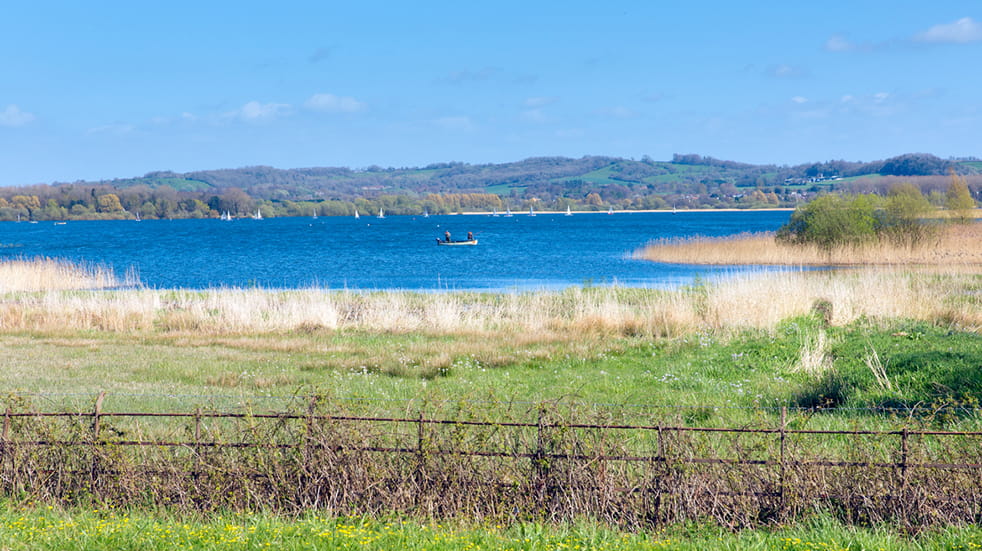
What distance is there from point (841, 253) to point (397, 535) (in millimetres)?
39928

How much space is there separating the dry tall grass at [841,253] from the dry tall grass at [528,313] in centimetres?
1455

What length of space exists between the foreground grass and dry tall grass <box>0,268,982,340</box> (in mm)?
12060

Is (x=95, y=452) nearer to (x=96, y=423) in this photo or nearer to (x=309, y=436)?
(x=96, y=423)

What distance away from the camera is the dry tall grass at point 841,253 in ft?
131

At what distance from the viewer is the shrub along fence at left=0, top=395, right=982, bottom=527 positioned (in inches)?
306

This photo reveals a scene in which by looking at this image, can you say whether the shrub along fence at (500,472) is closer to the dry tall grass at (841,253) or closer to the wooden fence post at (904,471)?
the wooden fence post at (904,471)

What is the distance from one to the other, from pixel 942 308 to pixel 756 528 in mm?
15079

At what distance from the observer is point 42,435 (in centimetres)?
855

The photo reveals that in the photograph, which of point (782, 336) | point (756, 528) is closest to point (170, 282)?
point (782, 336)

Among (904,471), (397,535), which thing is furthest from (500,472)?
(904,471)

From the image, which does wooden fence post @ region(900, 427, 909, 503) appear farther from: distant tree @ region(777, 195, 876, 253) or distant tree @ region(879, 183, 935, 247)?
distant tree @ region(879, 183, 935, 247)

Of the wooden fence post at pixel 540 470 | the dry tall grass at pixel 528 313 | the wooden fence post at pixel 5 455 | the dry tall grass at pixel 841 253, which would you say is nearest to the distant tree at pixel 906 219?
the dry tall grass at pixel 841 253

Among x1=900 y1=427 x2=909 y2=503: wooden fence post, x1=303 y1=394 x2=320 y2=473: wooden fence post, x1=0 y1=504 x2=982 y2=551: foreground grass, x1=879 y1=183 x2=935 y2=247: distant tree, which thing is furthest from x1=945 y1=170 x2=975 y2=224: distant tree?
x1=303 y1=394 x2=320 y2=473: wooden fence post

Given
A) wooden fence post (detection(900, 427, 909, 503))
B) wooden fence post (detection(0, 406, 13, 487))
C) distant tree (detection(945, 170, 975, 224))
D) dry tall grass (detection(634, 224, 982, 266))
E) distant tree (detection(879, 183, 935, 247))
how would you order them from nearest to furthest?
wooden fence post (detection(900, 427, 909, 503)) < wooden fence post (detection(0, 406, 13, 487)) < dry tall grass (detection(634, 224, 982, 266)) < distant tree (detection(879, 183, 935, 247)) < distant tree (detection(945, 170, 975, 224))
